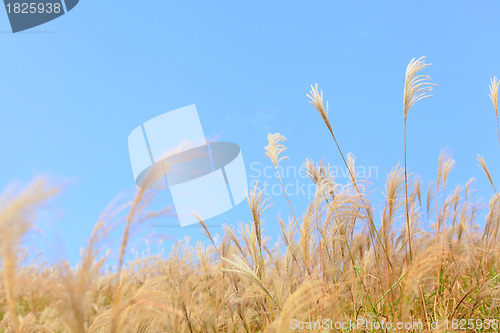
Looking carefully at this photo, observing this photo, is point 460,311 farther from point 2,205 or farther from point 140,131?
point 140,131

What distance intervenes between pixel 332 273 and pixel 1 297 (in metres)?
4.74

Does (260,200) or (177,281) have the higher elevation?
(260,200)

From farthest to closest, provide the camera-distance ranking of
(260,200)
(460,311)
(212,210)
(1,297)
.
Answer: (212,210) < (1,297) < (460,311) < (260,200)

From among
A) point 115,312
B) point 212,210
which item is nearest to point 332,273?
point 115,312

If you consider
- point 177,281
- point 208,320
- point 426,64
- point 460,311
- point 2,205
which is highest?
point 426,64

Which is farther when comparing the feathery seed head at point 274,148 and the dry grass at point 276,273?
the feathery seed head at point 274,148

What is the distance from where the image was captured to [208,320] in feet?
9.27

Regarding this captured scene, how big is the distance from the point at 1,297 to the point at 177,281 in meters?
4.11

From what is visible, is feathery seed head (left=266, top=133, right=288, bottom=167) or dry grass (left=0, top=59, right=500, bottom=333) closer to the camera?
dry grass (left=0, top=59, right=500, bottom=333)

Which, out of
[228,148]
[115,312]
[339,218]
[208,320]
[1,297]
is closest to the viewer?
[115,312]

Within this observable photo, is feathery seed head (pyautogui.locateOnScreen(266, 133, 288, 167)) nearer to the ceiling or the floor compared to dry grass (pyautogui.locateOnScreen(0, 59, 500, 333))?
nearer to the ceiling

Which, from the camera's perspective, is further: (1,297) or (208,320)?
(1,297)

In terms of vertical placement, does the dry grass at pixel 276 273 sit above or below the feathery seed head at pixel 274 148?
below

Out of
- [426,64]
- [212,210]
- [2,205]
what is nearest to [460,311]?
[426,64]
